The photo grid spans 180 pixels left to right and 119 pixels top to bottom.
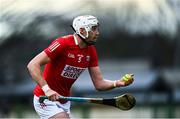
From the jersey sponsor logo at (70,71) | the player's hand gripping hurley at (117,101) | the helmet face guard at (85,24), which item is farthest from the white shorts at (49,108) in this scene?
the helmet face guard at (85,24)

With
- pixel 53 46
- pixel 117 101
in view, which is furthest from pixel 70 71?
pixel 117 101

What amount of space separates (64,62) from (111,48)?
22225 mm

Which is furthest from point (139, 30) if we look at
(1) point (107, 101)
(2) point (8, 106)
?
(1) point (107, 101)

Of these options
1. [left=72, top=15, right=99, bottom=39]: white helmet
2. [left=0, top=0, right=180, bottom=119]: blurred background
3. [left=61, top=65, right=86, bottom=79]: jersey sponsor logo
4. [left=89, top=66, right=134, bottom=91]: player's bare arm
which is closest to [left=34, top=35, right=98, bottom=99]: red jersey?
[left=61, top=65, right=86, bottom=79]: jersey sponsor logo

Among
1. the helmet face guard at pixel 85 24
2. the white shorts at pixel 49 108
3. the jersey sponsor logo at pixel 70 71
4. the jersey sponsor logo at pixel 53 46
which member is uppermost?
the helmet face guard at pixel 85 24

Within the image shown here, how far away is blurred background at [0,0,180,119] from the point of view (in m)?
20.8

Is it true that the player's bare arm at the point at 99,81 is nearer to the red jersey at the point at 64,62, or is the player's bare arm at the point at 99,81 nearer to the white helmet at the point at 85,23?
the red jersey at the point at 64,62

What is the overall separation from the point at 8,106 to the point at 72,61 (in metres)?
11.6

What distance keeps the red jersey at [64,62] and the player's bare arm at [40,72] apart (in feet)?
0.27

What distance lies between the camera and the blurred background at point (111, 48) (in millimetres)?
20781

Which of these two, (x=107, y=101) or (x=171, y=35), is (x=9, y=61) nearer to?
(x=171, y=35)

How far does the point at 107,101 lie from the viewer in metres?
10.7

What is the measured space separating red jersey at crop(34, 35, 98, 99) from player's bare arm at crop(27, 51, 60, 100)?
0.08 m

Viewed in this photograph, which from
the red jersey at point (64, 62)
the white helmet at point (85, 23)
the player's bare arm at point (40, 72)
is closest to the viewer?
the player's bare arm at point (40, 72)
